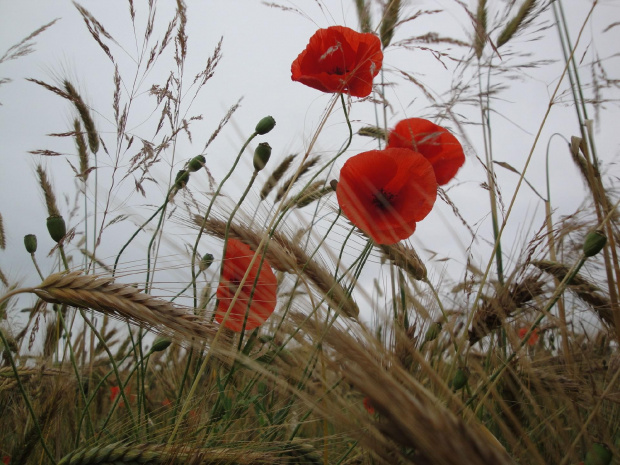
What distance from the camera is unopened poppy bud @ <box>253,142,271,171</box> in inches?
49.6

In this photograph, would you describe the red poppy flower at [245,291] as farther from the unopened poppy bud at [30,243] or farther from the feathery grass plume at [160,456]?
the unopened poppy bud at [30,243]

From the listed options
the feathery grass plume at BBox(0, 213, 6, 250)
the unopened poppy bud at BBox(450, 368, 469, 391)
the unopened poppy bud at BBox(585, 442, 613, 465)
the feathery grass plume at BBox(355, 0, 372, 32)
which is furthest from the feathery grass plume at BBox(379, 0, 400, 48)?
the feathery grass plume at BBox(0, 213, 6, 250)

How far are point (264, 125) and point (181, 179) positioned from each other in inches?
12.4

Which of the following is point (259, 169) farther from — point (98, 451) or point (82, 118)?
point (82, 118)

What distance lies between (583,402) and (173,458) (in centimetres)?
97

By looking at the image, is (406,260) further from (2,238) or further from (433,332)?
(2,238)

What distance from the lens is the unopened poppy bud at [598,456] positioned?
0.76 meters

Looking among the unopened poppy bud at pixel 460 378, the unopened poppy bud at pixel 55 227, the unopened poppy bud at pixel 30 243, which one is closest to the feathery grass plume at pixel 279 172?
the unopened poppy bud at pixel 55 227

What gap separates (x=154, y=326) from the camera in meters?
0.86

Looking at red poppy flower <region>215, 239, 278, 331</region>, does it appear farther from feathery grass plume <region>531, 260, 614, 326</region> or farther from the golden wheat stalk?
feathery grass plume <region>531, 260, 614, 326</region>

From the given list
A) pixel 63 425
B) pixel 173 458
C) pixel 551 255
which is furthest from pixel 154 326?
pixel 551 255

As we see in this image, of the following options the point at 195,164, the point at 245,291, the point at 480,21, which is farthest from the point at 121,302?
the point at 480,21

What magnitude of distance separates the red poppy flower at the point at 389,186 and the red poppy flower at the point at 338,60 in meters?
0.21

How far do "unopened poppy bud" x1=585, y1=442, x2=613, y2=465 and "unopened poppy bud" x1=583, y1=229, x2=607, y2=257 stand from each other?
428 millimetres
